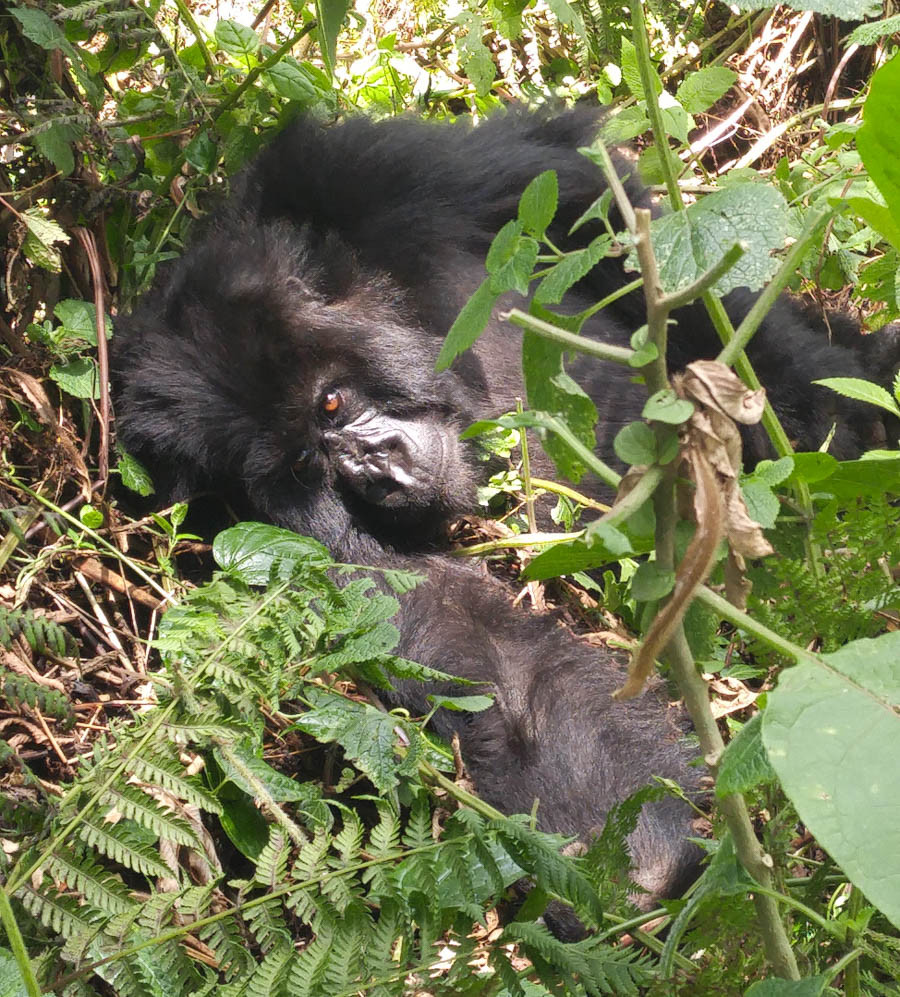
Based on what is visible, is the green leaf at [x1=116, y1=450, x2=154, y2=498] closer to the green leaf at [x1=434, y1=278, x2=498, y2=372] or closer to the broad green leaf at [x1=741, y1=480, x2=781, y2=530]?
the green leaf at [x1=434, y1=278, x2=498, y2=372]

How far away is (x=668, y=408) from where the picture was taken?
844 mm

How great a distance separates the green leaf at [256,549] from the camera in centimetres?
215

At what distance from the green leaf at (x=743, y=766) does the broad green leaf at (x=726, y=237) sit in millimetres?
429

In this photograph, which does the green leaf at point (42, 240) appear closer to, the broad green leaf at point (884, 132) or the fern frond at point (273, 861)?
the fern frond at point (273, 861)

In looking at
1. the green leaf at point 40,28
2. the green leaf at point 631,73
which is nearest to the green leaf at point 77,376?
the green leaf at point 40,28

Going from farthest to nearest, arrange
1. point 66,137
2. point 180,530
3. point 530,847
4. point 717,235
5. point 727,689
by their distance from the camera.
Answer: point 180,530, point 66,137, point 727,689, point 530,847, point 717,235

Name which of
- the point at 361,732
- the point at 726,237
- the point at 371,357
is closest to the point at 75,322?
the point at 371,357

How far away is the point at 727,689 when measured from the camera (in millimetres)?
2535

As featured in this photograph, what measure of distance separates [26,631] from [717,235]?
123 centimetres

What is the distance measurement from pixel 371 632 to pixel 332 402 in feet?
4.67

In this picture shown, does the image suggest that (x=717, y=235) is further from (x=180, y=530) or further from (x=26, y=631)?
(x=180, y=530)

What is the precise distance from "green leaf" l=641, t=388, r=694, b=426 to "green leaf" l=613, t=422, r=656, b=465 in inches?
1.0

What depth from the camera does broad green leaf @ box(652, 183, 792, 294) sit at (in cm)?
105

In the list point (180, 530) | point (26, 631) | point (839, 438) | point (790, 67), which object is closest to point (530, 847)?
point (26, 631)
